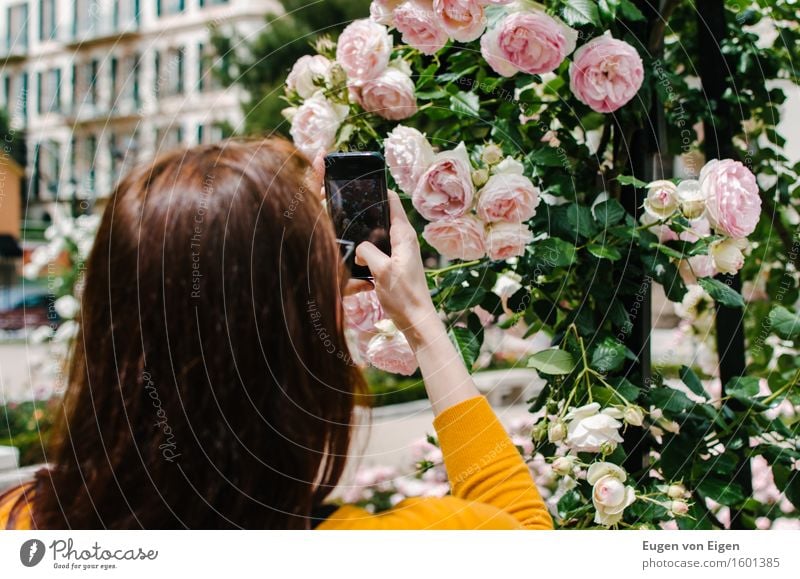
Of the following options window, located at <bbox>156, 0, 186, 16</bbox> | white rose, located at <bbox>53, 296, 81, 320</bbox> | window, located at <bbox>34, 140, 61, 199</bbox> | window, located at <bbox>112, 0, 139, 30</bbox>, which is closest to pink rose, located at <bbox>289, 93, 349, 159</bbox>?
window, located at <bbox>112, 0, 139, 30</bbox>

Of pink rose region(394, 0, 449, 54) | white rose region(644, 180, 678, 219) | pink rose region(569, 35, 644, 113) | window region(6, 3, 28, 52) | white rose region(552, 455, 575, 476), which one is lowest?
white rose region(552, 455, 575, 476)

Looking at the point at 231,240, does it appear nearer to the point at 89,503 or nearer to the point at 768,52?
the point at 89,503

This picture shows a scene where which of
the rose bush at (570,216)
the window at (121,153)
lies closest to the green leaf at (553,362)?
the rose bush at (570,216)

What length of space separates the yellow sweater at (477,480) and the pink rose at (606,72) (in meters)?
0.32

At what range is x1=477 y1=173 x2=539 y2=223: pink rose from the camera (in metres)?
0.65

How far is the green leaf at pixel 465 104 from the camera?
28.2 inches

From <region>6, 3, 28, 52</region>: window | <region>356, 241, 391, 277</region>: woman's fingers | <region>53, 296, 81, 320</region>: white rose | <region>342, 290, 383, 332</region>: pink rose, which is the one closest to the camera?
<region>356, 241, 391, 277</region>: woman's fingers

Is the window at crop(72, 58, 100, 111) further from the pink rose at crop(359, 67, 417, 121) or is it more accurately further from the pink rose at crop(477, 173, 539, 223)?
the pink rose at crop(477, 173, 539, 223)

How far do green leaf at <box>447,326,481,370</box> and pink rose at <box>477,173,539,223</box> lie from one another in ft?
0.38

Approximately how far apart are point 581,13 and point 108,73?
2.92 meters

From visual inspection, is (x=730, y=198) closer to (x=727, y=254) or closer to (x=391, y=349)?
(x=727, y=254)

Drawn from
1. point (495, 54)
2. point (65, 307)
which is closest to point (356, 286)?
point (495, 54)
